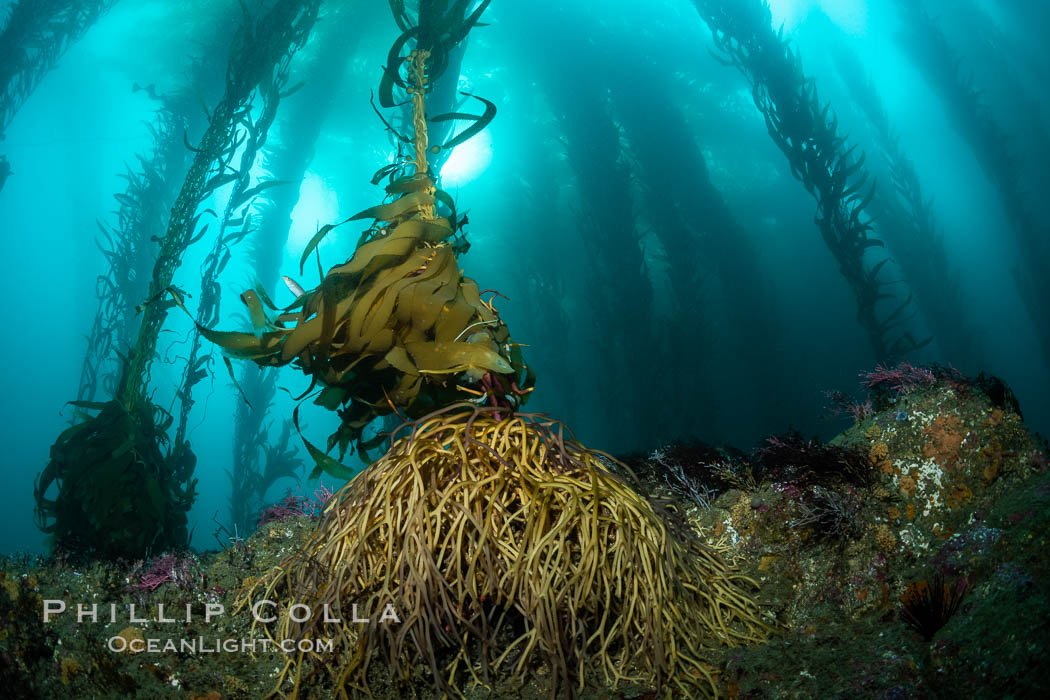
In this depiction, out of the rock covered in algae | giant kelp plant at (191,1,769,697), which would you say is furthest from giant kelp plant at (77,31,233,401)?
the rock covered in algae

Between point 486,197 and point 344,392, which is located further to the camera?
point 486,197

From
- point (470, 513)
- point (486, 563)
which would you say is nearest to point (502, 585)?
point (486, 563)

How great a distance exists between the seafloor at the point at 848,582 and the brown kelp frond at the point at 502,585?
0.08m

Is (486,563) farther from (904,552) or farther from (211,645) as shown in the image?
(904,552)

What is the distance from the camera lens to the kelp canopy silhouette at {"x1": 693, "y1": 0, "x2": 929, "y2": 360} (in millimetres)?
6949

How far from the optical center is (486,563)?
1148 mm

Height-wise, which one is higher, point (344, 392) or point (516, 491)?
point (344, 392)

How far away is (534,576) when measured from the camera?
1109mm

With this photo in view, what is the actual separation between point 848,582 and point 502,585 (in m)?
1.03

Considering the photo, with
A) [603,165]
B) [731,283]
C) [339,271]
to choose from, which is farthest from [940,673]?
[731,283]

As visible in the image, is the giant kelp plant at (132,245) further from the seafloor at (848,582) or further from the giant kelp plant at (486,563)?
the giant kelp plant at (486,563)

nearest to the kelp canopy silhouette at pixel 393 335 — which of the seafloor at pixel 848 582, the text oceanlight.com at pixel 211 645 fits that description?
the text oceanlight.com at pixel 211 645

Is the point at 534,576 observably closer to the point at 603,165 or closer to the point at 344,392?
the point at 344,392

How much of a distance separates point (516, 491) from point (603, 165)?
42.1 ft
